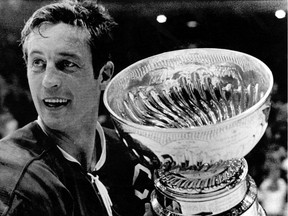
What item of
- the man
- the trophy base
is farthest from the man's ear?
the trophy base

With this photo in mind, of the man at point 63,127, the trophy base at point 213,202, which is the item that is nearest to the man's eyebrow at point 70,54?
the man at point 63,127

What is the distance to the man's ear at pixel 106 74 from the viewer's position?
674 mm

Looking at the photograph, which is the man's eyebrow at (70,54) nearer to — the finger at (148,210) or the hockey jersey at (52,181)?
the hockey jersey at (52,181)

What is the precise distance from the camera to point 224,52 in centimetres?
67

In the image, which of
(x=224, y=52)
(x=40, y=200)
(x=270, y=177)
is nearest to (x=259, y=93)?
(x=224, y=52)

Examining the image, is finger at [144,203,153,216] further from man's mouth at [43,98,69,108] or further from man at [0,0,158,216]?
man's mouth at [43,98,69,108]

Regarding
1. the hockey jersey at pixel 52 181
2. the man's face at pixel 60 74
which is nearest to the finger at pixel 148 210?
the hockey jersey at pixel 52 181

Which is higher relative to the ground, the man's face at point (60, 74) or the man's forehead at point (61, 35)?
the man's forehead at point (61, 35)

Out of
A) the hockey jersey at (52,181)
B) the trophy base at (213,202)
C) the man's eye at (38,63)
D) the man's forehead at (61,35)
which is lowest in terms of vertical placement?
the trophy base at (213,202)

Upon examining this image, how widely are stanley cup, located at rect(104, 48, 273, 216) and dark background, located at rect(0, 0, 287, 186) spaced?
39 millimetres

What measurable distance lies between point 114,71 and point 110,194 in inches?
6.5

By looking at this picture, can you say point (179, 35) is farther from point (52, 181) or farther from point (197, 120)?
point (52, 181)

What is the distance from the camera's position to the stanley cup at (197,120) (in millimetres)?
551

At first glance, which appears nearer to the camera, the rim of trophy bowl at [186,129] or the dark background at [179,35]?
the rim of trophy bowl at [186,129]
